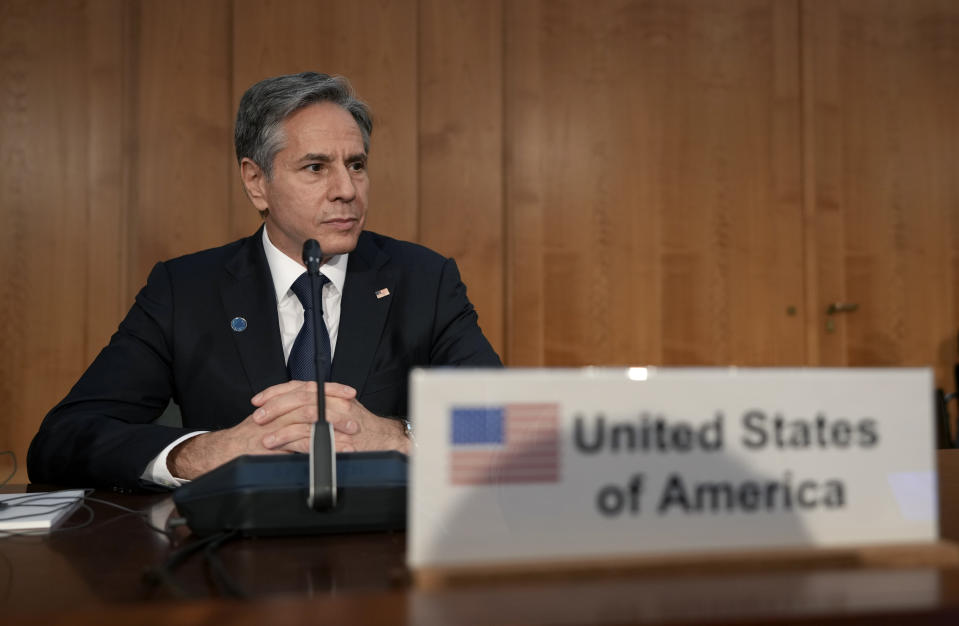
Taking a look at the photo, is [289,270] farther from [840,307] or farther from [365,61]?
[840,307]

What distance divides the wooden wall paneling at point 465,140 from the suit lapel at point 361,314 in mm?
1544

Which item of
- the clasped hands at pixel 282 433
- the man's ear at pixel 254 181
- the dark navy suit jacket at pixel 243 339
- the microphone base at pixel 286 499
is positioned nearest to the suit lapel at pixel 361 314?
the dark navy suit jacket at pixel 243 339

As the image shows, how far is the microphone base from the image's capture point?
0.79 m

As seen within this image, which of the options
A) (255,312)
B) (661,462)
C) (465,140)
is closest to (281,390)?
(255,312)

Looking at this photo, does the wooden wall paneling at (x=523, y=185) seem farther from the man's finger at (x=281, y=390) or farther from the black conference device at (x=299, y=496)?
the black conference device at (x=299, y=496)

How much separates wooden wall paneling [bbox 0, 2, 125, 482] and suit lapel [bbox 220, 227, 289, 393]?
171 cm

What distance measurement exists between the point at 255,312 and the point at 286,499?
3.15ft

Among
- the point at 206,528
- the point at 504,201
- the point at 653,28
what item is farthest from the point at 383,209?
the point at 206,528

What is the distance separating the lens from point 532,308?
3436mm

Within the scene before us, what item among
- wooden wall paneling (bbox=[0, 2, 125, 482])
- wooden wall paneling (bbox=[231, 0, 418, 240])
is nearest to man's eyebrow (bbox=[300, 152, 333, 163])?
wooden wall paneling (bbox=[231, 0, 418, 240])

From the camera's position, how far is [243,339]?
1667 mm

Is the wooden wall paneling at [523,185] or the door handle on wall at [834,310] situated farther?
the door handle on wall at [834,310]

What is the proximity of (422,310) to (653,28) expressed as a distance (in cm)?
232

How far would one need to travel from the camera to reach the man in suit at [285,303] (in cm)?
165
